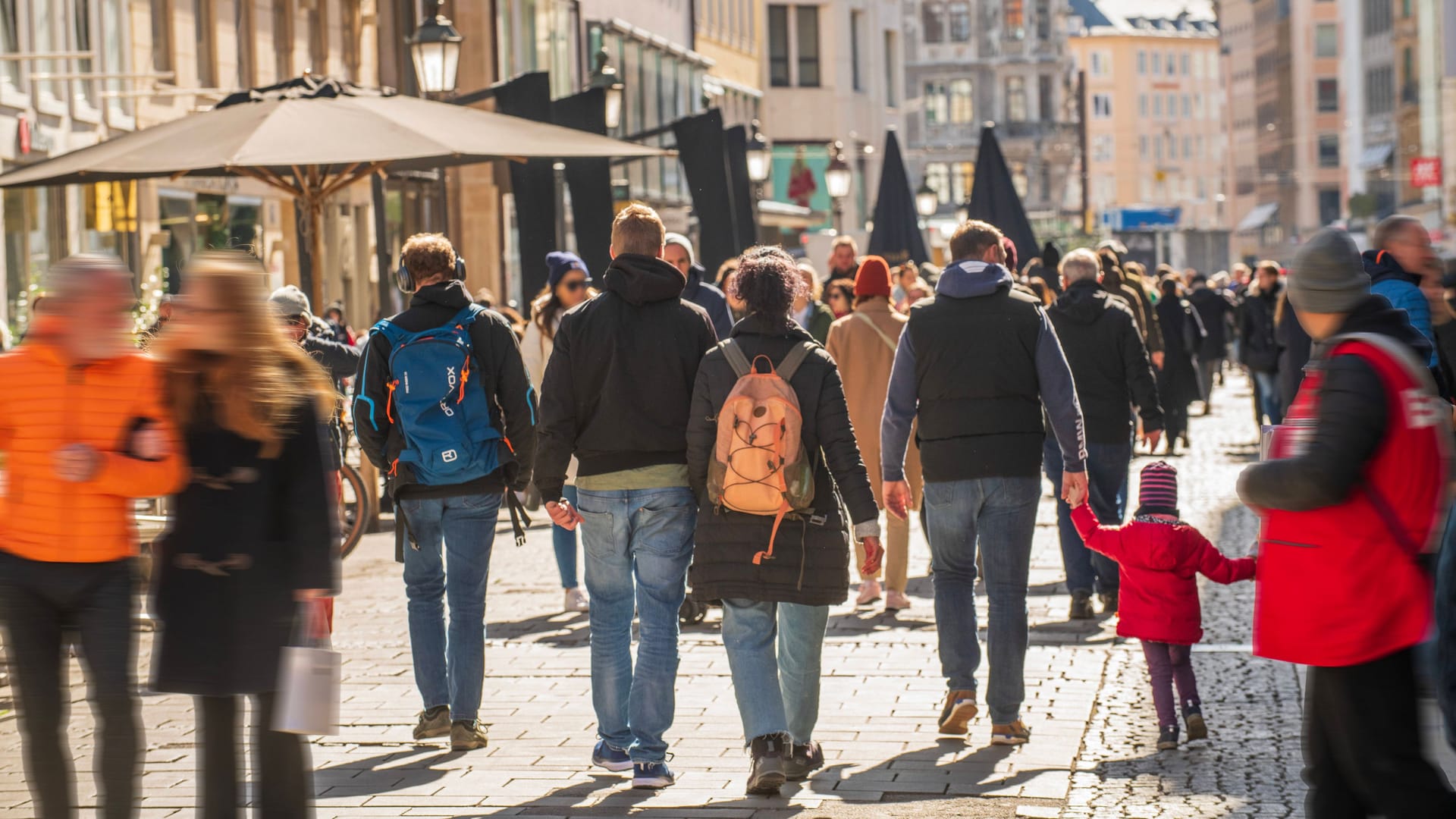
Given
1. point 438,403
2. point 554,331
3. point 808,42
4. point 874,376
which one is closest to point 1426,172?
point 808,42

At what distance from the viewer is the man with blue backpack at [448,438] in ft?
27.7

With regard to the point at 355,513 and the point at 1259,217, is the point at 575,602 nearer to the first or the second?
the point at 355,513

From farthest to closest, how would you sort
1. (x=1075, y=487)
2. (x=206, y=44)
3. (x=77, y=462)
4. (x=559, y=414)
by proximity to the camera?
(x=206, y=44) < (x=1075, y=487) < (x=559, y=414) < (x=77, y=462)

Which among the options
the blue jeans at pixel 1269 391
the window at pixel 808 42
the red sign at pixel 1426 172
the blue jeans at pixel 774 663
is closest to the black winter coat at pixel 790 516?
the blue jeans at pixel 774 663

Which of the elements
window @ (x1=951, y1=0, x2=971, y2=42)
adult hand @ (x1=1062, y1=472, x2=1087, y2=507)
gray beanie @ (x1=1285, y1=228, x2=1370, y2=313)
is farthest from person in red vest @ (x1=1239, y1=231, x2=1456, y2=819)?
window @ (x1=951, y1=0, x2=971, y2=42)

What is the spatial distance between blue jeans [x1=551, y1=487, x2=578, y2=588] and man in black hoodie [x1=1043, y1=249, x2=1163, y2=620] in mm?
2523

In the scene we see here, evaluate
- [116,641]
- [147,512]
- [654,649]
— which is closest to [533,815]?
[654,649]

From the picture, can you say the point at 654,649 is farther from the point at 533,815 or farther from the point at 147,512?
the point at 147,512

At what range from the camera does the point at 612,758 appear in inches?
316

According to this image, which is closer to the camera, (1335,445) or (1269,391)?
(1335,445)

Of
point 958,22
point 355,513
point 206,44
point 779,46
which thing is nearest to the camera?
point 355,513

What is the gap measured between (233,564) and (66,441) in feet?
2.34

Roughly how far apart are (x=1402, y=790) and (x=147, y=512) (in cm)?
876

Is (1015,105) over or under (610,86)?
over
